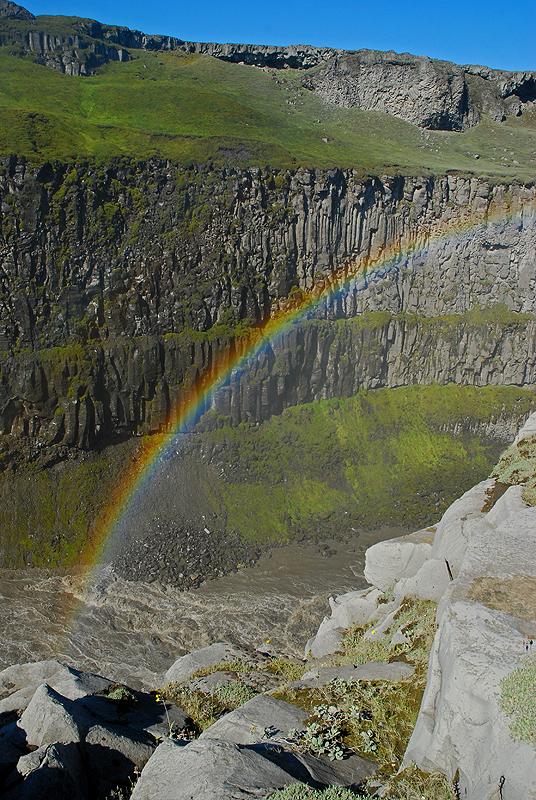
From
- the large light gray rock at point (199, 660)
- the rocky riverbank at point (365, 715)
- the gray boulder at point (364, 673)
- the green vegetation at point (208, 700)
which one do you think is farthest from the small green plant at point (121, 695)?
the gray boulder at point (364, 673)

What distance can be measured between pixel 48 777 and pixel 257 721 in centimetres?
302

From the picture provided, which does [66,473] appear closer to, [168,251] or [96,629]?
[96,629]

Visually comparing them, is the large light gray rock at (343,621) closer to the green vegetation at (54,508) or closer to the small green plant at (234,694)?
the small green plant at (234,694)

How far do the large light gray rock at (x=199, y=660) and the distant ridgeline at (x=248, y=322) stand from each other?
50.7 feet

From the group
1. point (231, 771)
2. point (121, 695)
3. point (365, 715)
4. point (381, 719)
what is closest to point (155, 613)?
point (121, 695)

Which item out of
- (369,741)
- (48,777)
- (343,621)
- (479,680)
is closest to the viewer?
(479,680)

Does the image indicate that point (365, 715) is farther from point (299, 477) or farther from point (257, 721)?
point (299, 477)

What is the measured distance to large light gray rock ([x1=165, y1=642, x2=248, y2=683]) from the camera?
14742 mm

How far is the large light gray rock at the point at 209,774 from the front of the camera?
567cm

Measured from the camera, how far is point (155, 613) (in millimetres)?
26391

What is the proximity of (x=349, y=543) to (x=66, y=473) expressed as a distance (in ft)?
60.9

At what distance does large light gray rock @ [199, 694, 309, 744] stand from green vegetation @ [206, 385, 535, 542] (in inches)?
946

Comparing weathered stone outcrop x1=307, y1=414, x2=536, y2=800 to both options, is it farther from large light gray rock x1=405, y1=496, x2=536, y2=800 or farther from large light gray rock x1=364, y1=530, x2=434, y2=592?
large light gray rock x1=364, y1=530, x2=434, y2=592

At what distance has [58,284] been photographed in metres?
32.7
